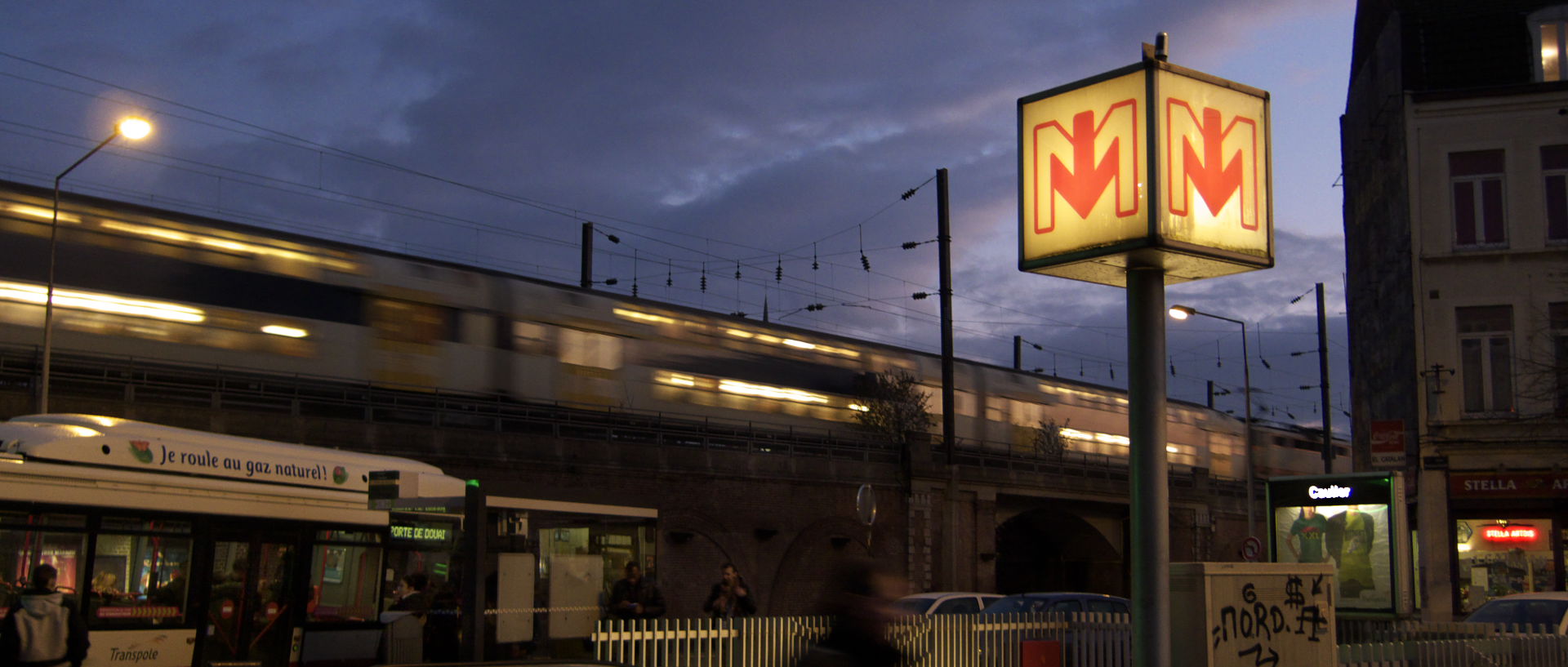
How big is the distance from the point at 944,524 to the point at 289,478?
24368mm

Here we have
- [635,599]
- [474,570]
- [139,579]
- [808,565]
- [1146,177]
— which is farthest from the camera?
[808,565]

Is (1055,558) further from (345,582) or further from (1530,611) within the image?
(345,582)

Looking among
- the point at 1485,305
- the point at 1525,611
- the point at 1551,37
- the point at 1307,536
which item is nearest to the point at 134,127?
the point at 1307,536

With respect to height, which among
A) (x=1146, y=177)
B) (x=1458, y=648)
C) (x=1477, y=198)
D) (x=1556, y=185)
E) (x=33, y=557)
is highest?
(x=1556, y=185)

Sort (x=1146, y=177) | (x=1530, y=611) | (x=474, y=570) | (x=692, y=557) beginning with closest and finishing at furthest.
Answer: (x=1146, y=177) < (x=474, y=570) < (x=1530, y=611) < (x=692, y=557)

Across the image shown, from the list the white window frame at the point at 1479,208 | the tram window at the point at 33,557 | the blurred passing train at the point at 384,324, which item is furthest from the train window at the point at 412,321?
the white window frame at the point at 1479,208

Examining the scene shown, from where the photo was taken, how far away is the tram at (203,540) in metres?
12.4

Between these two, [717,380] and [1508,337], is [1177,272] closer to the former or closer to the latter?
[1508,337]

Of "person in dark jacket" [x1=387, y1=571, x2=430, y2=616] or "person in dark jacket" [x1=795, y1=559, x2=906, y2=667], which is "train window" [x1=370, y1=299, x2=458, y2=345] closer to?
"person in dark jacket" [x1=387, y1=571, x2=430, y2=616]

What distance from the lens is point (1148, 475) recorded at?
23.3 feet

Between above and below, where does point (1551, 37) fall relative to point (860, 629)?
above

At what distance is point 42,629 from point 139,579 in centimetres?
262

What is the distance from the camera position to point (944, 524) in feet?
120

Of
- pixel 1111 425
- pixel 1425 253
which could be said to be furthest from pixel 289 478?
pixel 1111 425
